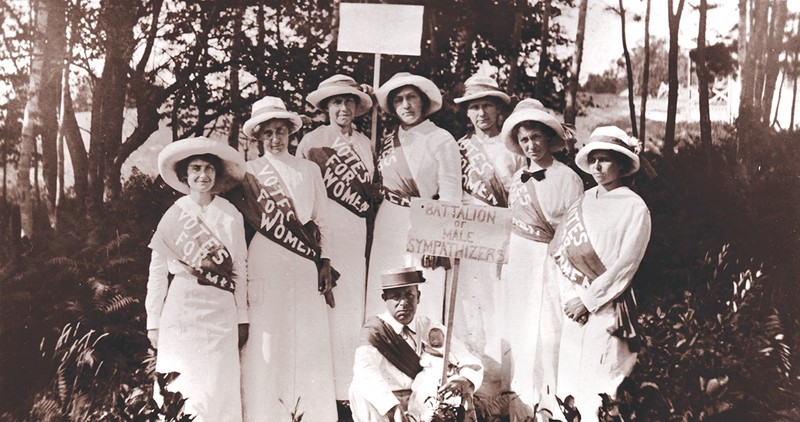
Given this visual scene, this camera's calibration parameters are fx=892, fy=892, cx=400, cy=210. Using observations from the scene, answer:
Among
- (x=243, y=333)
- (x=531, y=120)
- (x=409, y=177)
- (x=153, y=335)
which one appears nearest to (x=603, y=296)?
(x=531, y=120)

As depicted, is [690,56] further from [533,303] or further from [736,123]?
[533,303]

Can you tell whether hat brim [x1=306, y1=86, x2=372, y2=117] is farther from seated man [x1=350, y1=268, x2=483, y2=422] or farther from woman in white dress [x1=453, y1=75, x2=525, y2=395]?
seated man [x1=350, y1=268, x2=483, y2=422]

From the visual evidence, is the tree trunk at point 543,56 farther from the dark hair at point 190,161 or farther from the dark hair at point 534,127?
the dark hair at point 190,161

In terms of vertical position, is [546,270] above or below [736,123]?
below

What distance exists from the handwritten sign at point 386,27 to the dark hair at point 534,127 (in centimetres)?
86

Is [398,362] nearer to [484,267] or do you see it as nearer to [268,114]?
[484,267]

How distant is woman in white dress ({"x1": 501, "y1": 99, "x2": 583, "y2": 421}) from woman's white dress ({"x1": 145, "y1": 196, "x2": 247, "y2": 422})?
1.76 m

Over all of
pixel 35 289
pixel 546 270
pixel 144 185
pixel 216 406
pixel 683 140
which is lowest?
pixel 216 406

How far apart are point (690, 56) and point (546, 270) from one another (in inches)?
73.2

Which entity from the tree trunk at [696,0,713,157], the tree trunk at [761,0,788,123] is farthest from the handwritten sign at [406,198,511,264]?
the tree trunk at [761,0,788,123]

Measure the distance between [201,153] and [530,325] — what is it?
7.84 ft

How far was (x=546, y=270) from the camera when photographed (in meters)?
5.76

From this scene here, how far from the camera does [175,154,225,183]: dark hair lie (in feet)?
18.6

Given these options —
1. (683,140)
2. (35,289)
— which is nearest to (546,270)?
(683,140)
